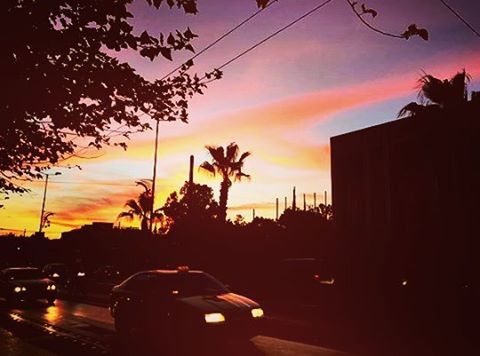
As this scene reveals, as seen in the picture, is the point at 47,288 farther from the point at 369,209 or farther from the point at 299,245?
the point at 299,245

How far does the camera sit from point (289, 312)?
54.9 ft

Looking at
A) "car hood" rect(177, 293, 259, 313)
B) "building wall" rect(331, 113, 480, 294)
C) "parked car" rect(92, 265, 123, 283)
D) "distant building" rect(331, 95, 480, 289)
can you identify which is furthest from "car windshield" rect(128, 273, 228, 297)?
"parked car" rect(92, 265, 123, 283)

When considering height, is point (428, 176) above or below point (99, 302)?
above

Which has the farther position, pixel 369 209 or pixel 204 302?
pixel 369 209

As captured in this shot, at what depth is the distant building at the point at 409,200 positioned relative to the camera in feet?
58.3

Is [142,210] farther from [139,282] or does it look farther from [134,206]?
[139,282]

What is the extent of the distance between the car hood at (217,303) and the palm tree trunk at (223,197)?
2409cm

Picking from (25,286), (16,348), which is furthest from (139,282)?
(25,286)

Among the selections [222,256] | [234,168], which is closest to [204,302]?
[222,256]

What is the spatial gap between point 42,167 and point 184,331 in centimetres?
496

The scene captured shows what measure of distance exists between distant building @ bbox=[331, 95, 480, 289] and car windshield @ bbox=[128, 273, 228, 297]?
330 inches

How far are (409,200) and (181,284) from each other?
1162cm

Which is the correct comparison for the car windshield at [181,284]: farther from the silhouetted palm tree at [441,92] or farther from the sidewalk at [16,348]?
the silhouetted palm tree at [441,92]

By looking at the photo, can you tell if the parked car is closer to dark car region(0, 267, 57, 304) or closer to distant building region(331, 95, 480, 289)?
dark car region(0, 267, 57, 304)
